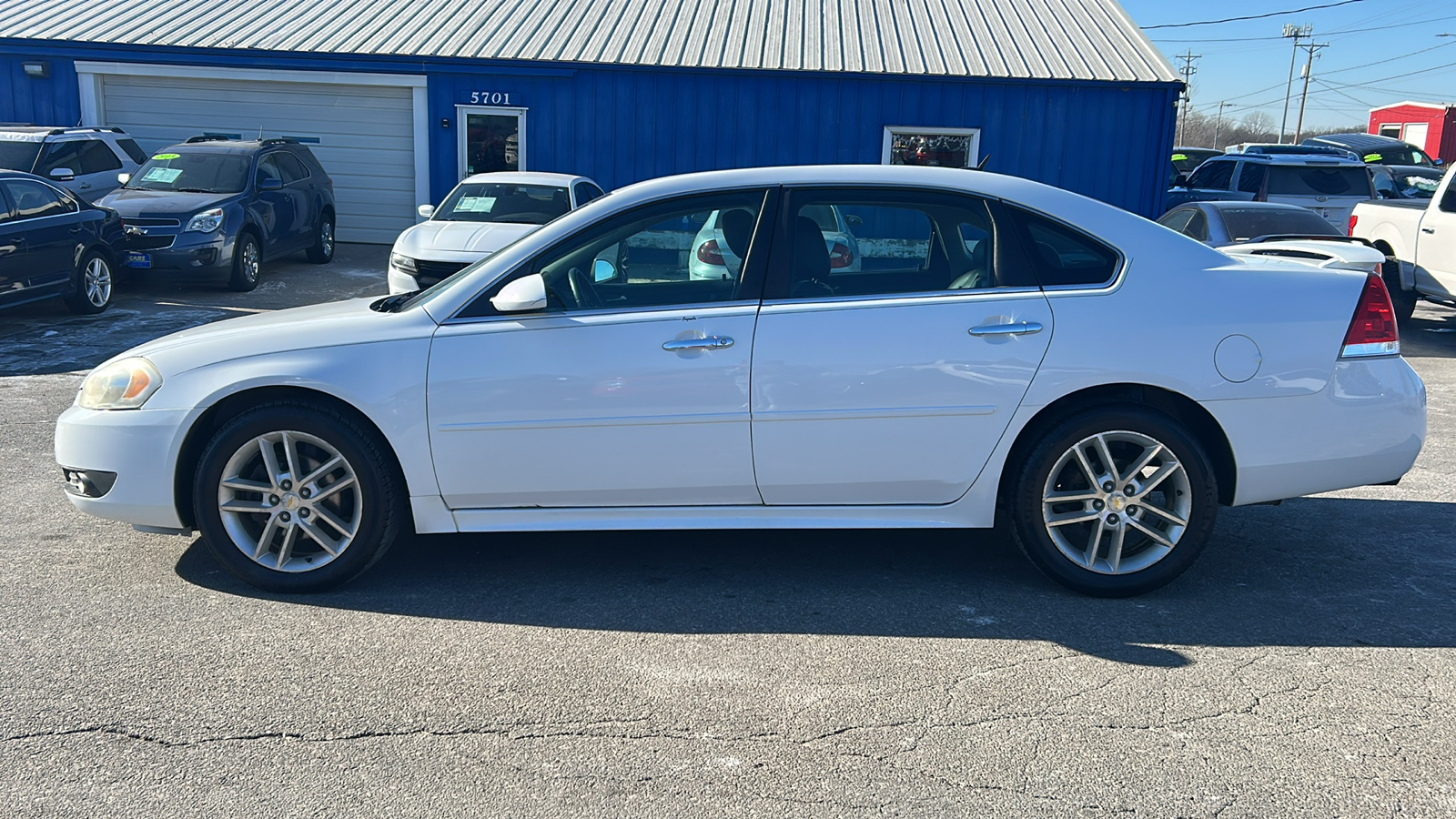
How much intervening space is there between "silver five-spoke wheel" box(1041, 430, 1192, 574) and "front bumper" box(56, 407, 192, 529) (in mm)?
3199

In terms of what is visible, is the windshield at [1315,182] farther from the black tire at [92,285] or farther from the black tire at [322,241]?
the black tire at [92,285]

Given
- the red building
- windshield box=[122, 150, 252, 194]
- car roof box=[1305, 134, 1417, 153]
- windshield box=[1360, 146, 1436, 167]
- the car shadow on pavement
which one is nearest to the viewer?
the car shadow on pavement

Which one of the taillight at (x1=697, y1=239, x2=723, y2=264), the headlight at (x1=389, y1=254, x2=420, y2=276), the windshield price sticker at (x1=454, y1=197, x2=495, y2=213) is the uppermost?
the taillight at (x1=697, y1=239, x2=723, y2=264)

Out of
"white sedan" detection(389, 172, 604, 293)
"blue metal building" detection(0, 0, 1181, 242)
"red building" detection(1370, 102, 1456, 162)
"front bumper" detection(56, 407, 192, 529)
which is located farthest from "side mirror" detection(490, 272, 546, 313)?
"red building" detection(1370, 102, 1456, 162)

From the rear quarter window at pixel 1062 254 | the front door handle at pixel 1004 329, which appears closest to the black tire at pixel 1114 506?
the front door handle at pixel 1004 329

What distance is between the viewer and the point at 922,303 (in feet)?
14.0

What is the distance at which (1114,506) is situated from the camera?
170 inches

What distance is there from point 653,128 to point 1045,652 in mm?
14883

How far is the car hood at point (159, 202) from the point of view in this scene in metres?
12.9

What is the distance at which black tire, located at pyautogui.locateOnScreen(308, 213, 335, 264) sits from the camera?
52.7ft

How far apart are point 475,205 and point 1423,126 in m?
51.7

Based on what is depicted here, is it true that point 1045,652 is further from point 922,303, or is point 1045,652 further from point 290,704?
point 290,704

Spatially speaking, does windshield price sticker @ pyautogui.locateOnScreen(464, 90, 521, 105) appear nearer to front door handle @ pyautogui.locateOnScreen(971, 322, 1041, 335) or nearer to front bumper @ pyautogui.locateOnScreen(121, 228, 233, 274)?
front bumper @ pyautogui.locateOnScreen(121, 228, 233, 274)

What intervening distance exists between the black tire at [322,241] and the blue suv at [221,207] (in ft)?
0.11
